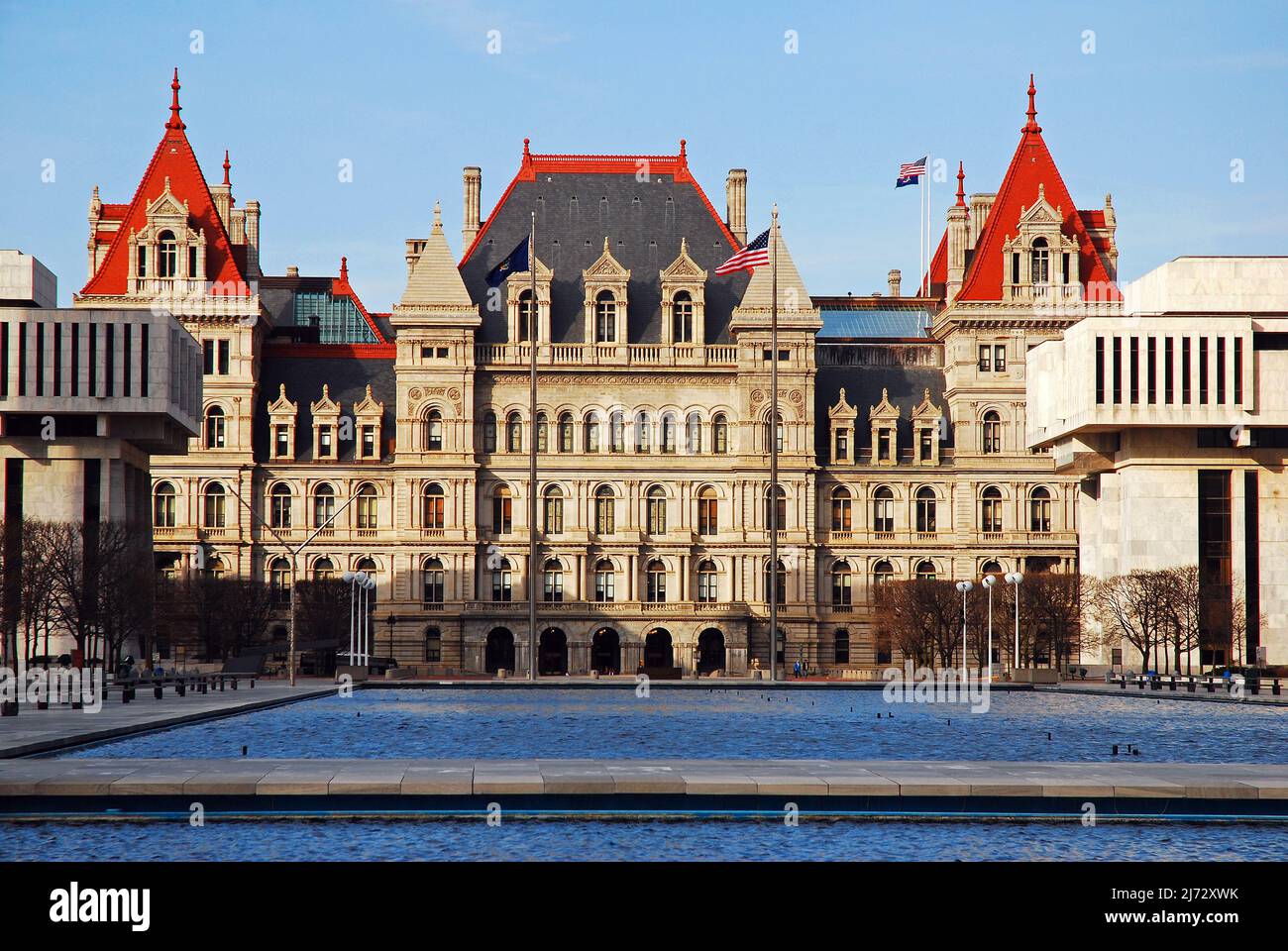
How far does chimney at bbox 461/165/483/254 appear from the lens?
124 metres

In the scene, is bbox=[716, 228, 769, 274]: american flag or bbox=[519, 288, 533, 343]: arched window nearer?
bbox=[716, 228, 769, 274]: american flag

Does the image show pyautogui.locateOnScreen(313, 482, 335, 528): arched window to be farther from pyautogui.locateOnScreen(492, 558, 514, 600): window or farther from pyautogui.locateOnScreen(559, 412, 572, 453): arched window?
pyautogui.locateOnScreen(559, 412, 572, 453): arched window

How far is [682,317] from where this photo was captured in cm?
11744

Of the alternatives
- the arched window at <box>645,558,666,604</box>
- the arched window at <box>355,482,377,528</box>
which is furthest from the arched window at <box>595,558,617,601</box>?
the arched window at <box>355,482,377,528</box>

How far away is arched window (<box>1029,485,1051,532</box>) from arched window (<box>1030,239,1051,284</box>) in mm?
13333

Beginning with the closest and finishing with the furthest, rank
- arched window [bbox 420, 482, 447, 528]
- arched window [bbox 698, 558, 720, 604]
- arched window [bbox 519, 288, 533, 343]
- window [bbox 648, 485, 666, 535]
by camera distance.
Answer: arched window [bbox 420, 482, 447, 528] < arched window [bbox 519, 288, 533, 343] < arched window [bbox 698, 558, 720, 604] < window [bbox 648, 485, 666, 535]

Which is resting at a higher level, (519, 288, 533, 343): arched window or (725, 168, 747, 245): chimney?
(725, 168, 747, 245): chimney

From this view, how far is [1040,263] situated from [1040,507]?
15.6 metres

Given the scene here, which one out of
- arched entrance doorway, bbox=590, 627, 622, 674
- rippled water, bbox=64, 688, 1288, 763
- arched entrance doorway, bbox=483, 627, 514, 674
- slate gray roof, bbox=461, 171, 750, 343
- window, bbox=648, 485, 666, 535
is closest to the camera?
rippled water, bbox=64, 688, 1288, 763

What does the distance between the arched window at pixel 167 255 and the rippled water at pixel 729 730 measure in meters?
51.2

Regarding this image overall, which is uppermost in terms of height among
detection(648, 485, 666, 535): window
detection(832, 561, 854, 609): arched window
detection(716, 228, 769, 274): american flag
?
detection(716, 228, 769, 274): american flag

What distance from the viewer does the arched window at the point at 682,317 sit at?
384 feet

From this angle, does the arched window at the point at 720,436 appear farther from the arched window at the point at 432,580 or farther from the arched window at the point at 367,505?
the arched window at the point at 367,505
